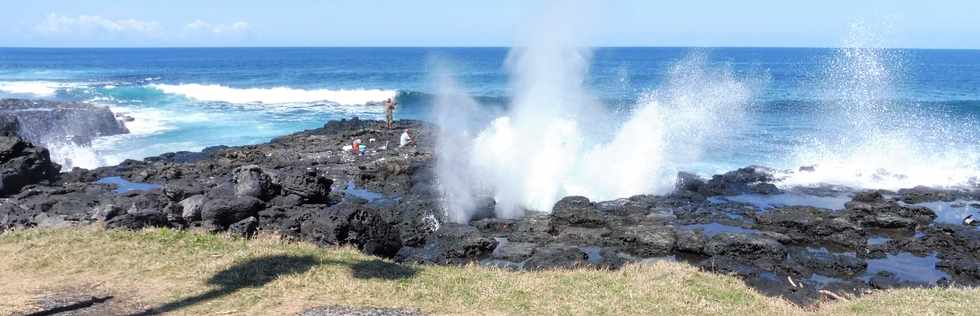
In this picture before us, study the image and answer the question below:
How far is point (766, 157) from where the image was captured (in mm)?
30328

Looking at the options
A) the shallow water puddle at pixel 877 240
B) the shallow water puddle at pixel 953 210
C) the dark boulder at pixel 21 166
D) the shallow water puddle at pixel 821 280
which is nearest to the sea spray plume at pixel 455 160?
the shallow water puddle at pixel 821 280

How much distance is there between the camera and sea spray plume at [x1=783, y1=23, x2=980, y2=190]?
23562mm

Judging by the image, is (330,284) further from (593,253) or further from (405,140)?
(405,140)

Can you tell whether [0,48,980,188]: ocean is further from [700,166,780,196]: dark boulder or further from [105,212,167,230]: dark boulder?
[105,212,167,230]: dark boulder

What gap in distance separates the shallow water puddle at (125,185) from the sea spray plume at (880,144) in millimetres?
19196

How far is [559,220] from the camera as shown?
57.4 feet

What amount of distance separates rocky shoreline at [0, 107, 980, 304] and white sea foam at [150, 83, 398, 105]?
3157 cm

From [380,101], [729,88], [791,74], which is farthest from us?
[791,74]

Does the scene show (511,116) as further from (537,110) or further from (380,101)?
(380,101)

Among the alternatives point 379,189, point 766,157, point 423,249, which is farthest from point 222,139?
point 766,157

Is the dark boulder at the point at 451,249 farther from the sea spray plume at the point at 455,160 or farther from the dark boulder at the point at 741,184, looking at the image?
the dark boulder at the point at 741,184

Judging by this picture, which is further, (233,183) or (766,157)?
(766,157)

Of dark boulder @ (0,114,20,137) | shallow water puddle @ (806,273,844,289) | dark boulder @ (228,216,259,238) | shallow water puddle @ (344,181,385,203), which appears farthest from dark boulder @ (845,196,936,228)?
dark boulder @ (0,114,20,137)

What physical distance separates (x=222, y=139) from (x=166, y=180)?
11866 mm
